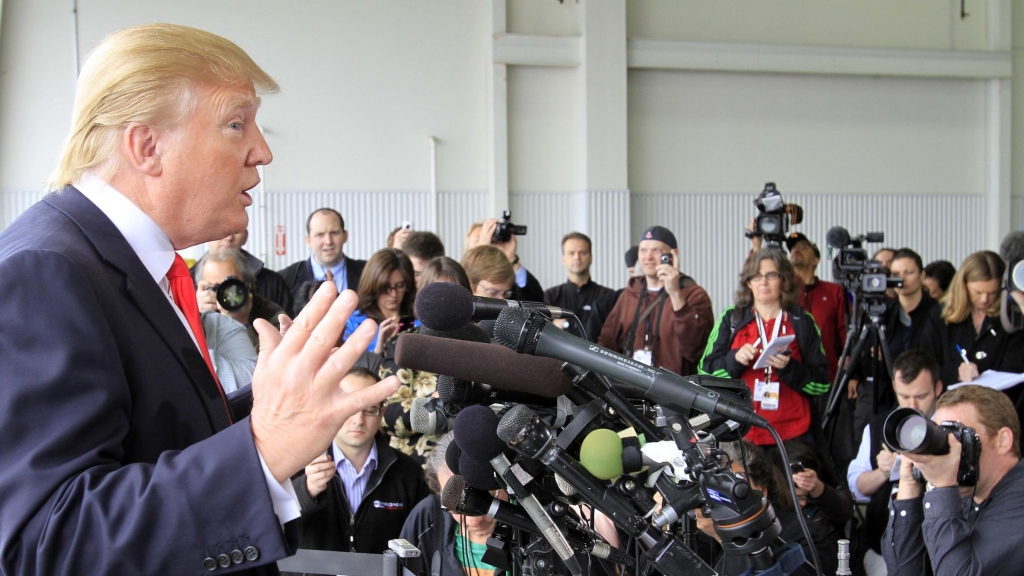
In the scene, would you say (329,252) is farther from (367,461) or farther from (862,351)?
(862,351)

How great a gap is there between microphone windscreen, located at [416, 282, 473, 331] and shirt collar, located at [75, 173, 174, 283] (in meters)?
0.32

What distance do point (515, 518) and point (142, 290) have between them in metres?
0.59

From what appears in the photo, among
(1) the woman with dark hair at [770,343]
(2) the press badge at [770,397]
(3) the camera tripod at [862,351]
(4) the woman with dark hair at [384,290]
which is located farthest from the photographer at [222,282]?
(3) the camera tripod at [862,351]

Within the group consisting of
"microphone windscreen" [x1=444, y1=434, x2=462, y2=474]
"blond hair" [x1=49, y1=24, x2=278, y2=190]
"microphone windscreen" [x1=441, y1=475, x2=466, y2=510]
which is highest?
"blond hair" [x1=49, y1=24, x2=278, y2=190]

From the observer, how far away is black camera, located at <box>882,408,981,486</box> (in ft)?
6.48

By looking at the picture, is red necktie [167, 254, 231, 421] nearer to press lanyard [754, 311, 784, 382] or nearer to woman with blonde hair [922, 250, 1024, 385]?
press lanyard [754, 311, 784, 382]

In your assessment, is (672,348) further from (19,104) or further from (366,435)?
(19,104)

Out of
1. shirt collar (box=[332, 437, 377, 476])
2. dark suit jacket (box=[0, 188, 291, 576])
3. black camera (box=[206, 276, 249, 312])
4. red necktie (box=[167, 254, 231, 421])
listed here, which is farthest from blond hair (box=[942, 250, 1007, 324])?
dark suit jacket (box=[0, 188, 291, 576])

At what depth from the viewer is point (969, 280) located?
425 centimetres

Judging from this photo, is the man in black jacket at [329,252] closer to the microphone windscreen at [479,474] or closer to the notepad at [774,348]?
the notepad at [774,348]

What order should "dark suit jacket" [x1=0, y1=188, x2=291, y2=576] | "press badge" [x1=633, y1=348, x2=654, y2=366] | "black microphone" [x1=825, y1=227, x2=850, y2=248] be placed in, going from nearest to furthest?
"dark suit jacket" [x1=0, y1=188, x2=291, y2=576] → "press badge" [x1=633, y1=348, x2=654, y2=366] → "black microphone" [x1=825, y1=227, x2=850, y2=248]

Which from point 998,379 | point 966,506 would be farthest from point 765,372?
point 966,506

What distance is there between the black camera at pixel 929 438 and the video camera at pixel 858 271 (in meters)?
2.44

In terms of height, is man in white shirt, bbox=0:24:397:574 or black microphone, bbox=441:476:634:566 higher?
man in white shirt, bbox=0:24:397:574
